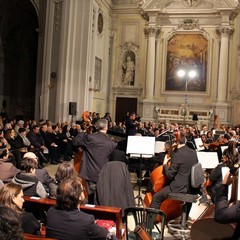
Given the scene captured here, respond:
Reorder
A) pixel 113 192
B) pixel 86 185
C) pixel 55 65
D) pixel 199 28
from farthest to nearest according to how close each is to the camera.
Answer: pixel 199 28 → pixel 55 65 → pixel 86 185 → pixel 113 192

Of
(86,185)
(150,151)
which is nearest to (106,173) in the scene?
(86,185)

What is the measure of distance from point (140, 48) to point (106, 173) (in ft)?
60.3

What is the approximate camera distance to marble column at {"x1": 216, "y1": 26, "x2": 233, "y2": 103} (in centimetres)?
2094

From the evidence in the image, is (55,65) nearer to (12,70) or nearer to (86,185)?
(12,70)

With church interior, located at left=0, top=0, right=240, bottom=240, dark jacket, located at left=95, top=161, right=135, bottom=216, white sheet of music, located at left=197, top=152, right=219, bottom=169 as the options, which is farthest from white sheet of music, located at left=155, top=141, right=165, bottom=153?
church interior, located at left=0, top=0, right=240, bottom=240

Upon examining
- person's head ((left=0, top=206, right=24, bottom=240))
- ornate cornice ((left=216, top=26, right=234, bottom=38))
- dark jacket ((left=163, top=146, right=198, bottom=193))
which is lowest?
dark jacket ((left=163, top=146, right=198, bottom=193))

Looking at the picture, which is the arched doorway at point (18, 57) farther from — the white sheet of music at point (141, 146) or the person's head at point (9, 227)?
the person's head at point (9, 227)

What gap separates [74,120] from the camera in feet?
54.5

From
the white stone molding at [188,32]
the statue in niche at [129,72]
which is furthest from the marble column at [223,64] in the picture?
the statue in niche at [129,72]

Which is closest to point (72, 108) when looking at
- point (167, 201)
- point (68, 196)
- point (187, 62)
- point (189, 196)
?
point (187, 62)

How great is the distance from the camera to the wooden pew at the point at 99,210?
4.36 m

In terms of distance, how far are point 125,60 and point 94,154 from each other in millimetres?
17591

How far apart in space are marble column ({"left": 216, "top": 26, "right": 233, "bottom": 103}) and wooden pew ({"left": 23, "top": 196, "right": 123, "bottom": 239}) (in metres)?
17.6

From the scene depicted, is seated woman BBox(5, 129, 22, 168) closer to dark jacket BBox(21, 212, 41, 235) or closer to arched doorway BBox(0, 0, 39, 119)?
dark jacket BBox(21, 212, 41, 235)
